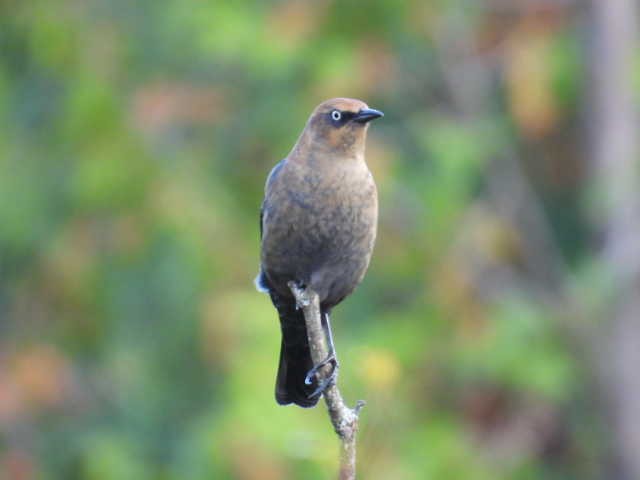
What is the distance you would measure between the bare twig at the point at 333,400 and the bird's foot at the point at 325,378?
14 millimetres

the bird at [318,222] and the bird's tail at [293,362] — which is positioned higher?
the bird at [318,222]

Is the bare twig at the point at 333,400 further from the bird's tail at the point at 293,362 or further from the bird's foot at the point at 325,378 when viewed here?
the bird's tail at the point at 293,362

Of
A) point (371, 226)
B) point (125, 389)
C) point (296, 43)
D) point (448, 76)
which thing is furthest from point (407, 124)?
point (371, 226)

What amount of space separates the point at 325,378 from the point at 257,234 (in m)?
5.49

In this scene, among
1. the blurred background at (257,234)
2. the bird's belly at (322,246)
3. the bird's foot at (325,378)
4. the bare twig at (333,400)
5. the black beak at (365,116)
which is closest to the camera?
the bare twig at (333,400)

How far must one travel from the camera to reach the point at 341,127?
5.44m

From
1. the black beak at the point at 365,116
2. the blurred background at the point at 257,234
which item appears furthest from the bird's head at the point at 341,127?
the blurred background at the point at 257,234

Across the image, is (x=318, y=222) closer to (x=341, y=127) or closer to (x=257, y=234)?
(x=341, y=127)

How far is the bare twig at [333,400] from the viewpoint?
167 inches

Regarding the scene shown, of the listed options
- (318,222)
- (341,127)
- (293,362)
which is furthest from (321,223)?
(293,362)

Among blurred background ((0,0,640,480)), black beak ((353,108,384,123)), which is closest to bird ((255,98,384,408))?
black beak ((353,108,384,123))

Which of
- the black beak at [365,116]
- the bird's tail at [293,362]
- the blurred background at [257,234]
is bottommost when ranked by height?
the bird's tail at [293,362]

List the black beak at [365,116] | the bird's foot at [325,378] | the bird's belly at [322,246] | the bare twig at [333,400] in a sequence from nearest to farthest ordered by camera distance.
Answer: the bare twig at [333,400], the bird's foot at [325,378], the bird's belly at [322,246], the black beak at [365,116]

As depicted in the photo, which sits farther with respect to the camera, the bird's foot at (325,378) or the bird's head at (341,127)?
the bird's head at (341,127)
